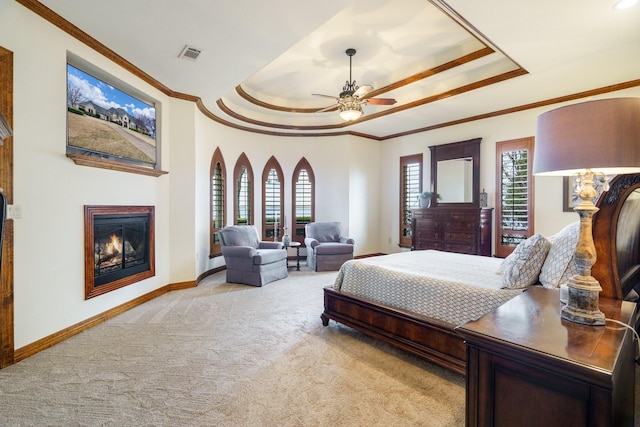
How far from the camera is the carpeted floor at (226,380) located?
184cm

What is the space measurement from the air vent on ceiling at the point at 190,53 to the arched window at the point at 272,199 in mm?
3355

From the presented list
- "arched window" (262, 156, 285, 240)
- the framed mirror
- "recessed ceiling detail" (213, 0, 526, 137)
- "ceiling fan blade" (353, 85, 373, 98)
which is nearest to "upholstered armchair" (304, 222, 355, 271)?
"arched window" (262, 156, 285, 240)

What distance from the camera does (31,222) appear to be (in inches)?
102

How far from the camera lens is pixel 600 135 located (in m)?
1.16

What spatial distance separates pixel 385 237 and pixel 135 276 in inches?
207

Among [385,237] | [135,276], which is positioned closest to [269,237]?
[385,237]

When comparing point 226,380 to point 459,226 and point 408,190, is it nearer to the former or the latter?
point 459,226

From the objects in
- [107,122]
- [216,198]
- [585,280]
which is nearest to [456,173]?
[216,198]

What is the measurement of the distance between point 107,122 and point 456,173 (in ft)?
18.6

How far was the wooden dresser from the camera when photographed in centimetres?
542

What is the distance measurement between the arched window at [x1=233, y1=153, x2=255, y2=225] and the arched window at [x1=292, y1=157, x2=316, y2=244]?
96 centimetres

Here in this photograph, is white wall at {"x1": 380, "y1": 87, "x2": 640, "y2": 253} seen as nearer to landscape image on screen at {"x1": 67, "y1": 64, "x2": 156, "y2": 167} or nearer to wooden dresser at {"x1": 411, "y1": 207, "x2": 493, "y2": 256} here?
wooden dresser at {"x1": 411, "y1": 207, "x2": 493, "y2": 256}

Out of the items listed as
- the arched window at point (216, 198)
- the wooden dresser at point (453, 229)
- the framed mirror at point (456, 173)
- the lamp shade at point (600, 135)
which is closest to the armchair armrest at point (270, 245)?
the arched window at point (216, 198)

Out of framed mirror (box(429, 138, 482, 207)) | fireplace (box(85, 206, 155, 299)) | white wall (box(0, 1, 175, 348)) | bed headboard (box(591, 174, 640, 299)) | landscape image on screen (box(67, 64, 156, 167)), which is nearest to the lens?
bed headboard (box(591, 174, 640, 299))
